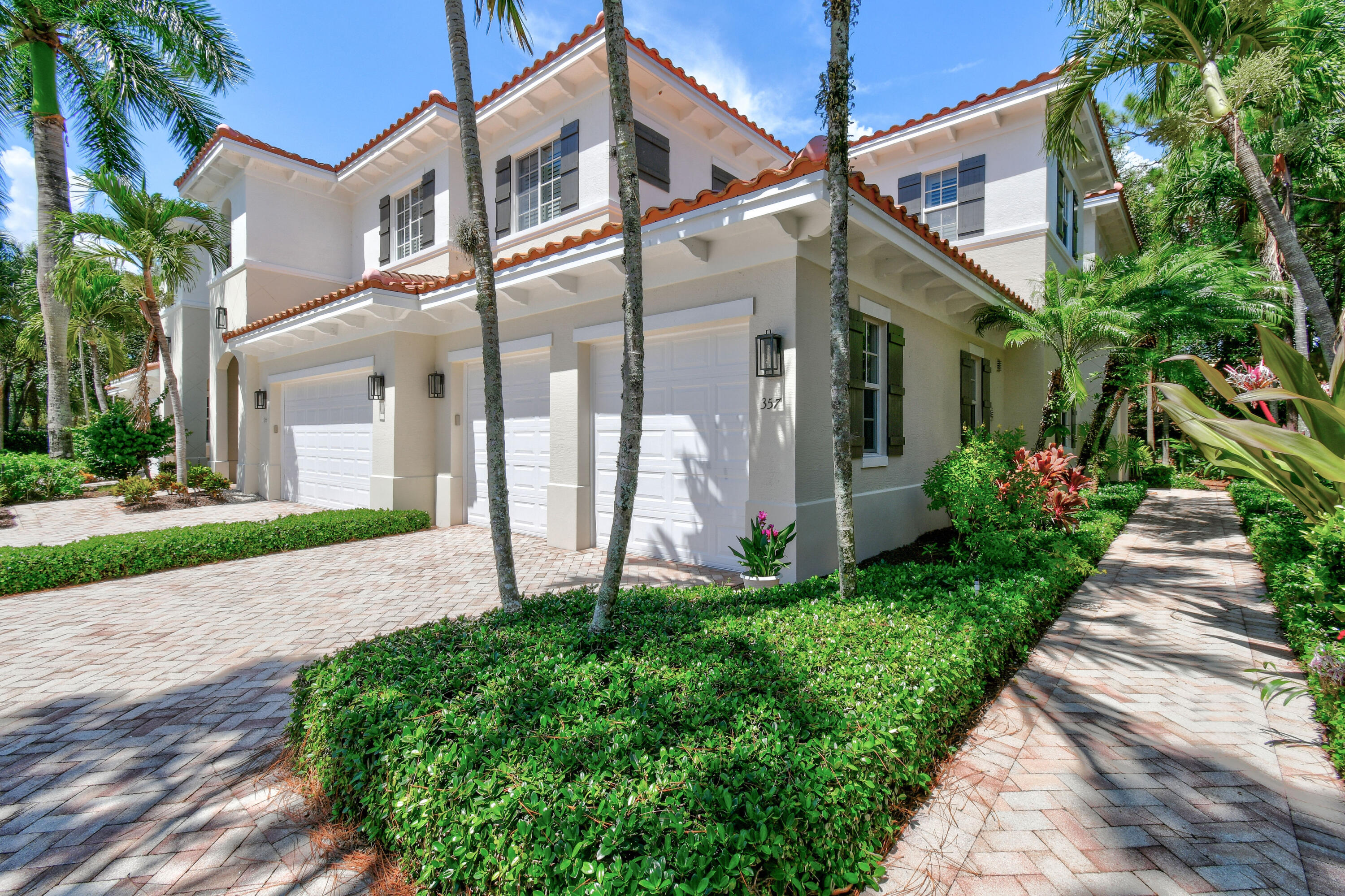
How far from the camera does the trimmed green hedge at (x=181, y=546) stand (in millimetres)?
6492

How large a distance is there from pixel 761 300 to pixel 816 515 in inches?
92.6

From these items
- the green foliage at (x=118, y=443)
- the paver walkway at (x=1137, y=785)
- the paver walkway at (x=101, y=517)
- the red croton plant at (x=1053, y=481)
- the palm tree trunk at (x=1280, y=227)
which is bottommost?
the paver walkway at (x=1137, y=785)

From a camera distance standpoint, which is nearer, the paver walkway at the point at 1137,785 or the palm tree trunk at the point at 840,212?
the paver walkway at the point at 1137,785

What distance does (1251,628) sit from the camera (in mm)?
4840

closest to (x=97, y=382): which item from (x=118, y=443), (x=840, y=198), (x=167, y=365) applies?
(x=118, y=443)

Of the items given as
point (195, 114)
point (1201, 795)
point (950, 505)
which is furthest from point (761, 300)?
point (195, 114)

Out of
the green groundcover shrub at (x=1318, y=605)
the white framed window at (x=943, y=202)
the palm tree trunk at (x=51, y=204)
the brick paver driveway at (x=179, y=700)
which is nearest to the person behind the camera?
the brick paver driveway at (x=179, y=700)

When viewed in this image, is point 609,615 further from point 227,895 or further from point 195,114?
point 195,114

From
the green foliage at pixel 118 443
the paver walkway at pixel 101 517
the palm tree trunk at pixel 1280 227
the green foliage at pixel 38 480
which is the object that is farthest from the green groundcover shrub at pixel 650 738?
the green foliage at pixel 118 443

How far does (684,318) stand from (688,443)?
1471 mm

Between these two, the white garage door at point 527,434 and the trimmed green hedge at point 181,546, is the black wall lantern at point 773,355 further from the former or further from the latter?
the trimmed green hedge at point 181,546

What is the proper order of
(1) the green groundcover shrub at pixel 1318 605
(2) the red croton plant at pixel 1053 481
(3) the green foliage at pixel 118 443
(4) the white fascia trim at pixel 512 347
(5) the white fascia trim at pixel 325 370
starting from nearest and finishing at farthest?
(1) the green groundcover shrub at pixel 1318 605
(2) the red croton plant at pixel 1053 481
(4) the white fascia trim at pixel 512 347
(5) the white fascia trim at pixel 325 370
(3) the green foliage at pixel 118 443

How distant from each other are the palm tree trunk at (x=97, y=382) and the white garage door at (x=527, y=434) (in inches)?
889

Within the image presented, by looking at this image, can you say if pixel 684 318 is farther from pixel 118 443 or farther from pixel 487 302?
pixel 118 443
